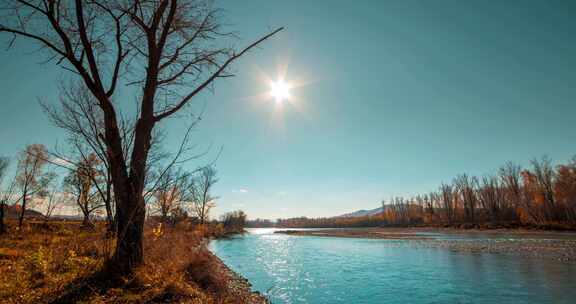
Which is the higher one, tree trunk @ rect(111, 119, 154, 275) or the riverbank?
tree trunk @ rect(111, 119, 154, 275)

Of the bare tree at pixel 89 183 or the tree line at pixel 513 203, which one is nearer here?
the bare tree at pixel 89 183

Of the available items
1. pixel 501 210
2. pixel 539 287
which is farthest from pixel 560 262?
pixel 501 210

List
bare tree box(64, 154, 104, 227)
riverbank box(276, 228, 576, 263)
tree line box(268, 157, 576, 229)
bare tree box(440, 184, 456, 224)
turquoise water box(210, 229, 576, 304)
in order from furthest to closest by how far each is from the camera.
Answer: bare tree box(440, 184, 456, 224) → tree line box(268, 157, 576, 229) → riverbank box(276, 228, 576, 263) → turquoise water box(210, 229, 576, 304) → bare tree box(64, 154, 104, 227)

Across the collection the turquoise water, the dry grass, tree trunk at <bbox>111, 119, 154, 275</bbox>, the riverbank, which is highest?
tree trunk at <bbox>111, 119, 154, 275</bbox>

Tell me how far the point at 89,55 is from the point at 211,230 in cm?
4341

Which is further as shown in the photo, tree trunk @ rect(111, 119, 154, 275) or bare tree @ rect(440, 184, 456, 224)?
bare tree @ rect(440, 184, 456, 224)

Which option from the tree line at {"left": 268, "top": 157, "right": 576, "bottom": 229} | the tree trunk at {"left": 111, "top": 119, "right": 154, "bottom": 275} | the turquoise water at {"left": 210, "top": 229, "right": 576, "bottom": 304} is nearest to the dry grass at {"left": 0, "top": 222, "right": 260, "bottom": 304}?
the tree trunk at {"left": 111, "top": 119, "right": 154, "bottom": 275}

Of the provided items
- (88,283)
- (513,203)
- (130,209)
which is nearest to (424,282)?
(130,209)

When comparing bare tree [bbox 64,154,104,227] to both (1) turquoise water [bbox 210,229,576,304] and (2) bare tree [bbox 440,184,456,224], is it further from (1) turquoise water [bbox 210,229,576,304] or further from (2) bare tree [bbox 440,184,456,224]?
(2) bare tree [bbox 440,184,456,224]

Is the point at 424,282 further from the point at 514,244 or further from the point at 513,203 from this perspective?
the point at 513,203

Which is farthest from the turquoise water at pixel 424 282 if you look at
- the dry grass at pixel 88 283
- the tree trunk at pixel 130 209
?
the tree trunk at pixel 130 209

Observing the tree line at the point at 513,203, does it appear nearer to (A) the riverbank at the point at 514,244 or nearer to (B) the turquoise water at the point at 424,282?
(A) the riverbank at the point at 514,244

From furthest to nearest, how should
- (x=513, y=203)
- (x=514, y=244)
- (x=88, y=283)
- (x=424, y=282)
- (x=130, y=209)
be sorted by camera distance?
(x=513, y=203) → (x=514, y=244) → (x=424, y=282) → (x=130, y=209) → (x=88, y=283)

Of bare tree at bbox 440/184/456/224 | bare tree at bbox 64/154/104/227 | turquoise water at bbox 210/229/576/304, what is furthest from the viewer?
bare tree at bbox 440/184/456/224
